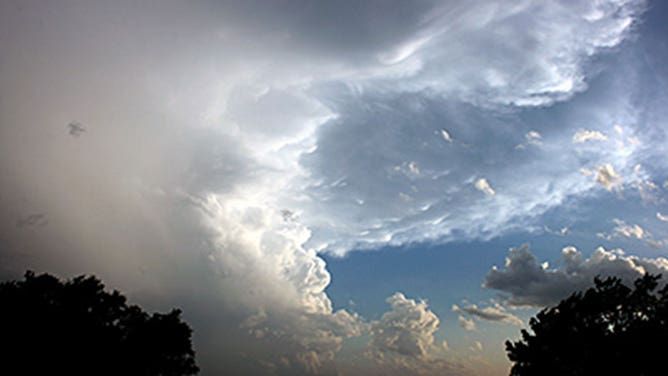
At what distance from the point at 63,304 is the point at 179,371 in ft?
55.6

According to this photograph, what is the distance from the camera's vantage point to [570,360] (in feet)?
100

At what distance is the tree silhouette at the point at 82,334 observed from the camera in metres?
32.8

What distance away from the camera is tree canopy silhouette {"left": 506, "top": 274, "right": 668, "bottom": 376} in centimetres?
2628

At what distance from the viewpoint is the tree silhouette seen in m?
32.8

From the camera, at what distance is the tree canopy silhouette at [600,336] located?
26.3m

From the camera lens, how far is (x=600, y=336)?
3047cm

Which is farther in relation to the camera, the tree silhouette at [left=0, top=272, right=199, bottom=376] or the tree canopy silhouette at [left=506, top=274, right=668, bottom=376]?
the tree silhouette at [left=0, top=272, right=199, bottom=376]

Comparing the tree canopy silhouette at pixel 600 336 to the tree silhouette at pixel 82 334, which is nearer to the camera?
the tree canopy silhouette at pixel 600 336

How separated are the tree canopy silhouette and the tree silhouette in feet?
142

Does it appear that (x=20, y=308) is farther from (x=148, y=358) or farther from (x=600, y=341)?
(x=600, y=341)

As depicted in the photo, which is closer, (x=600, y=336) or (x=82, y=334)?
(x=600, y=336)

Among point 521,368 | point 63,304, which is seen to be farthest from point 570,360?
point 63,304

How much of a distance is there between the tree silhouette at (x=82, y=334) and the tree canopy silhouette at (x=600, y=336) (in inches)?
1705

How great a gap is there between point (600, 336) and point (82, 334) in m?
54.7
